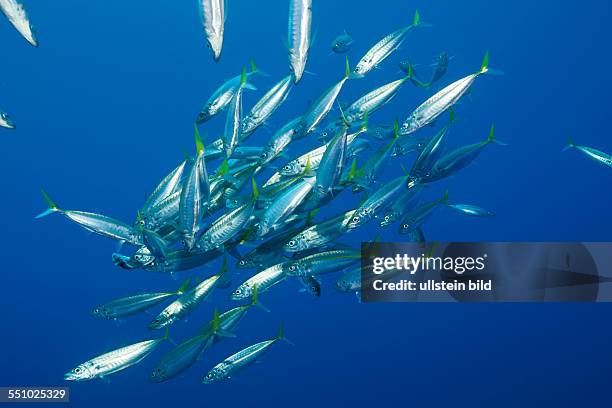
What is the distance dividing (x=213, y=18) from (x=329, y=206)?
55.6 ft

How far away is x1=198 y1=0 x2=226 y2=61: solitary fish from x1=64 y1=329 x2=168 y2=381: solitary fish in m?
2.45

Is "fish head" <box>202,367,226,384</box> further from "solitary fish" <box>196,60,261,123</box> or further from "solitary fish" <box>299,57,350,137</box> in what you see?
"solitary fish" <box>299,57,350,137</box>

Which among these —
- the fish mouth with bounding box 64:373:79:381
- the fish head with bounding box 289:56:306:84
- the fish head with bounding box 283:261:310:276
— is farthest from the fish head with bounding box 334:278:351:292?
the fish mouth with bounding box 64:373:79:381

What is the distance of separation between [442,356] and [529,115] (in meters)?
12.5

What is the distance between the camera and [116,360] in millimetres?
4066

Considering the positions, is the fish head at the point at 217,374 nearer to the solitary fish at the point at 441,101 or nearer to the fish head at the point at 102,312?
the fish head at the point at 102,312

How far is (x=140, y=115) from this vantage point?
22656mm

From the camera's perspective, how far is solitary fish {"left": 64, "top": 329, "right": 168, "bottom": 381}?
13.3 ft

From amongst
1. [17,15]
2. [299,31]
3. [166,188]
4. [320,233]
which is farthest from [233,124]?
[17,15]

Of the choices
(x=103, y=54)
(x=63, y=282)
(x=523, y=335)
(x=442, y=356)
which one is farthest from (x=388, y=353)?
(x=103, y=54)

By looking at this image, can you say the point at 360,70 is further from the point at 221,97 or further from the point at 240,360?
the point at 240,360

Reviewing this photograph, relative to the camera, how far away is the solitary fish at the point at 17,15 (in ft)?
9.62

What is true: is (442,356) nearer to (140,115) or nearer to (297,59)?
(297,59)

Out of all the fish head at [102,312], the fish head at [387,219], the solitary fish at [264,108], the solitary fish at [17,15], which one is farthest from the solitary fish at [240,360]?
the solitary fish at [17,15]
